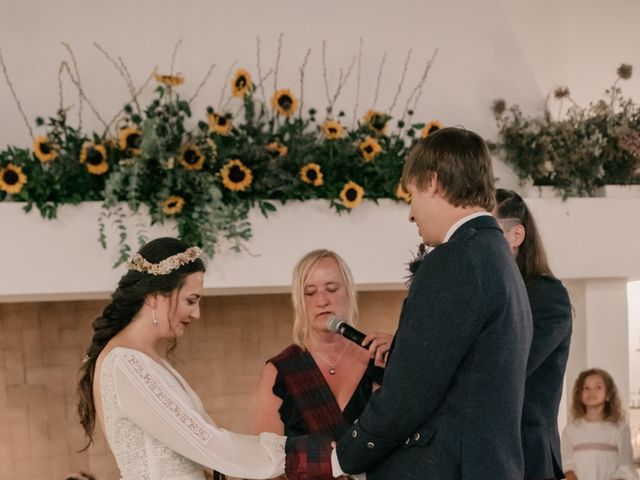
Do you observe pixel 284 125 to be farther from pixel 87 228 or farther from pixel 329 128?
pixel 87 228

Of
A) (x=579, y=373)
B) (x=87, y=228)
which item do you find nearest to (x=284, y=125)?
(x=87, y=228)

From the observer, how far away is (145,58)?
403 centimetres

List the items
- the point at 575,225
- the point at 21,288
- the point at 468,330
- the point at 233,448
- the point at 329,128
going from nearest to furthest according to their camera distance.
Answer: the point at 468,330 < the point at 233,448 < the point at 21,288 < the point at 329,128 < the point at 575,225

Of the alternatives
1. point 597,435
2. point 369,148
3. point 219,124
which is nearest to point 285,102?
point 219,124

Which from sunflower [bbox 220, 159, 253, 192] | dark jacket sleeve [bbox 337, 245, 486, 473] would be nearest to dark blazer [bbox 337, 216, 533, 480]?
dark jacket sleeve [bbox 337, 245, 486, 473]

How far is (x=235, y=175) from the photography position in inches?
143

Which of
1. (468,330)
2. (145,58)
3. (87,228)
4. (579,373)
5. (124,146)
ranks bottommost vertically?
(579,373)

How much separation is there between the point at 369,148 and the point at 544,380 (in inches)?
70.1

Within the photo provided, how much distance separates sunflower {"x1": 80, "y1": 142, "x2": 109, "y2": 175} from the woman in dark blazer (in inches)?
71.5

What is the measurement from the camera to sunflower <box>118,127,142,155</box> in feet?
11.8

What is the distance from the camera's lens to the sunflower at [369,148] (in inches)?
151

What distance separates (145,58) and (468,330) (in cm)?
283

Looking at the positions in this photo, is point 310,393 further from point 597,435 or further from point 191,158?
point 597,435

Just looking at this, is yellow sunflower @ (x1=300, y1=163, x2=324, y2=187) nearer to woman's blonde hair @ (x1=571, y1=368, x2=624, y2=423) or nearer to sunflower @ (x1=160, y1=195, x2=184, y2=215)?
sunflower @ (x1=160, y1=195, x2=184, y2=215)
